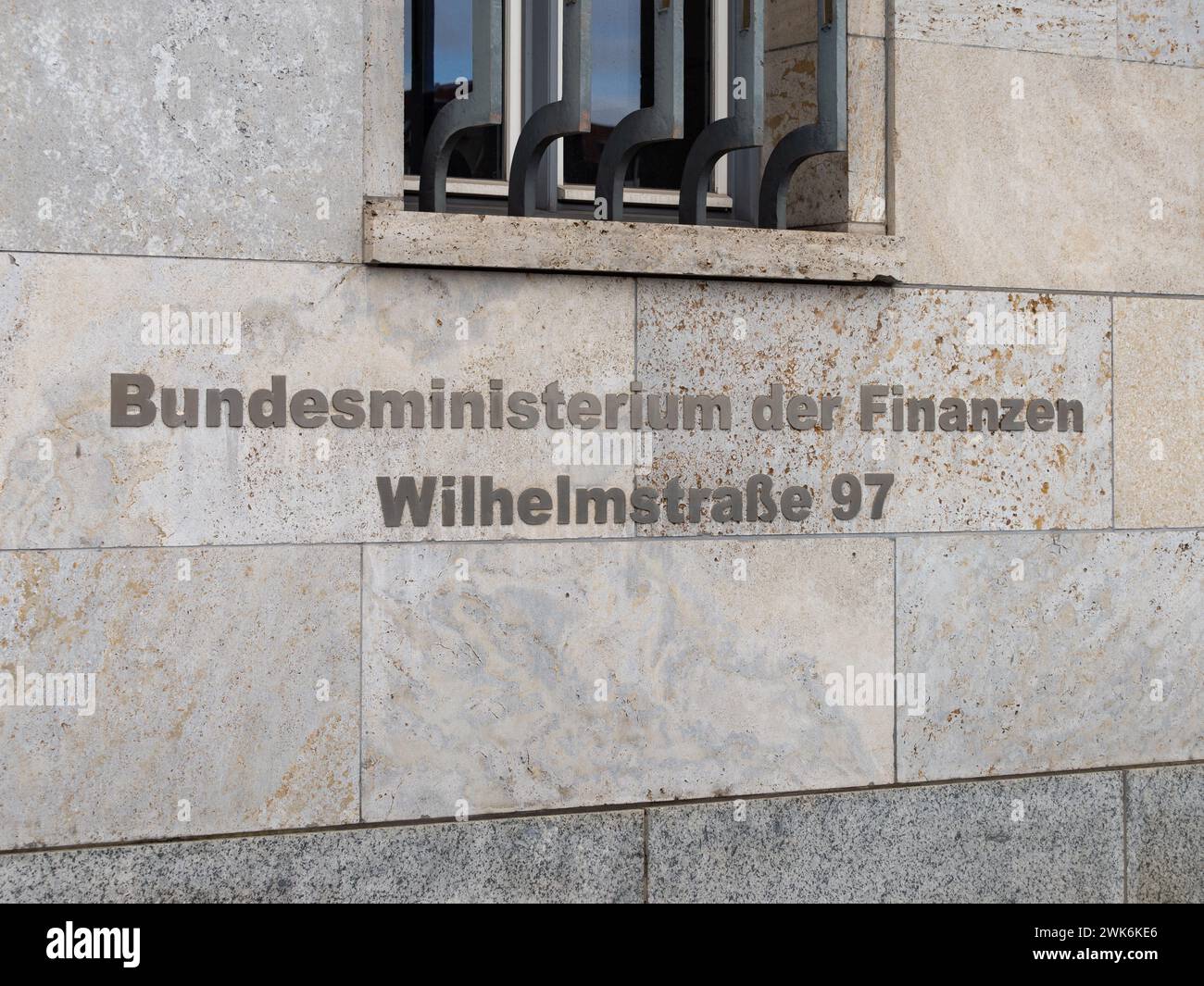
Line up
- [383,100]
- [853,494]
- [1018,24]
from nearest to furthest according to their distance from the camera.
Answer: [383,100]
[853,494]
[1018,24]

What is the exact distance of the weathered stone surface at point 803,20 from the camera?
628cm

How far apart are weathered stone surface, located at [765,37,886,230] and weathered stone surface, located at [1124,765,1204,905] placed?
9.04 feet

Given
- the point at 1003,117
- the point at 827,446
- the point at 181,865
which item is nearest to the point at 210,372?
the point at 181,865

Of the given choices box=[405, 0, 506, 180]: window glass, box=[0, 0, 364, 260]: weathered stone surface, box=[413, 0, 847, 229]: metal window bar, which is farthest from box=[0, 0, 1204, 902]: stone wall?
box=[405, 0, 506, 180]: window glass

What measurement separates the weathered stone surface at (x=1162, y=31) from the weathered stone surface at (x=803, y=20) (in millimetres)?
1199

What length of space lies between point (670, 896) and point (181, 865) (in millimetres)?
1876

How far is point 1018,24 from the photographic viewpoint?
6.50 meters

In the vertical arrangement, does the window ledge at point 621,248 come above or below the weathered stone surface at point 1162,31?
below

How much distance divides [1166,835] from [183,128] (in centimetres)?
506

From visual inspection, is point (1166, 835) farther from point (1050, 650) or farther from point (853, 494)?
point (853, 494)
